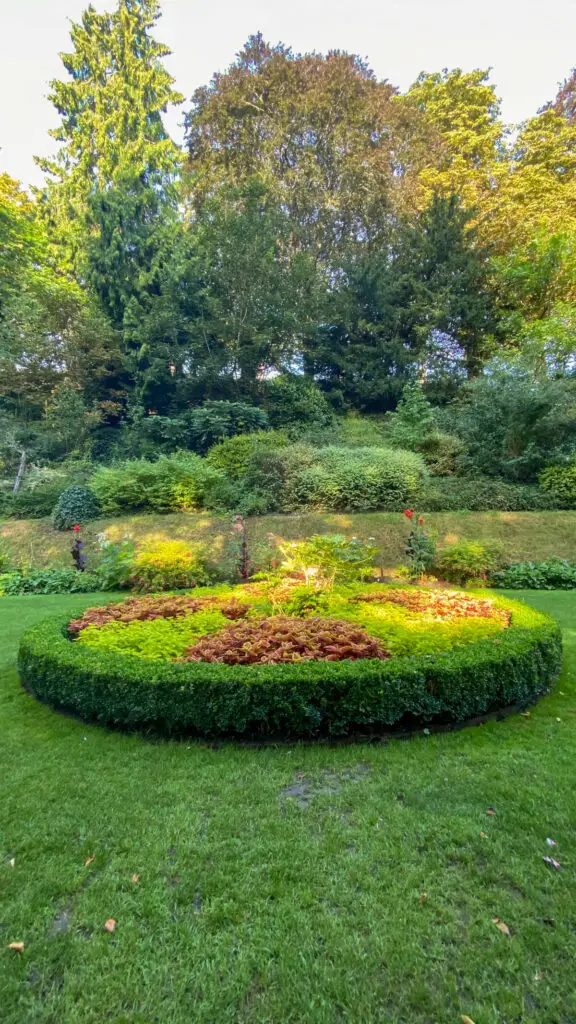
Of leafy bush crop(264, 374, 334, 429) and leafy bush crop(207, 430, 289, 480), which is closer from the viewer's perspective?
leafy bush crop(207, 430, 289, 480)

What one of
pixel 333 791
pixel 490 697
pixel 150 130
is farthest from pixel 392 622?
pixel 150 130

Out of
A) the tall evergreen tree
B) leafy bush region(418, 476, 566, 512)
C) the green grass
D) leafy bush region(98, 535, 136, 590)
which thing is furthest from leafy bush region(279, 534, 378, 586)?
the tall evergreen tree

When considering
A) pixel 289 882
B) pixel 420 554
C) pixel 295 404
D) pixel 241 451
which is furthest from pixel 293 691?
pixel 295 404

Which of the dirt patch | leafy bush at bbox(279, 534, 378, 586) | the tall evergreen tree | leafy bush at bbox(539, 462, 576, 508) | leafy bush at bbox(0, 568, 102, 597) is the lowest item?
leafy bush at bbox(0, 568, 102, 597)

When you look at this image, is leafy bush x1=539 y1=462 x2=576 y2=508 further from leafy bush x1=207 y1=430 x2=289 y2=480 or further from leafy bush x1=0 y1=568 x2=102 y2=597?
leafy bush x1=0 y1=568 x2=102 y2=597

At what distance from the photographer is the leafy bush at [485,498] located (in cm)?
1049

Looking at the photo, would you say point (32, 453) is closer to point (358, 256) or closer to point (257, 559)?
point (257, 559)

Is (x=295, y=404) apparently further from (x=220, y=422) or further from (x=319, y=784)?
(x=319, y=784)

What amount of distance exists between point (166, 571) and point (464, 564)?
543 cm

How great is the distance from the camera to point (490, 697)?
3.05 meters

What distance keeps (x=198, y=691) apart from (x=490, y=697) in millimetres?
2029

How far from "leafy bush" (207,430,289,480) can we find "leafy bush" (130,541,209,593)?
15.4ft

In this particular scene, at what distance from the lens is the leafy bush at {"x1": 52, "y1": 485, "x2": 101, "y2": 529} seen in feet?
36.9

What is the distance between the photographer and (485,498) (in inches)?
424
